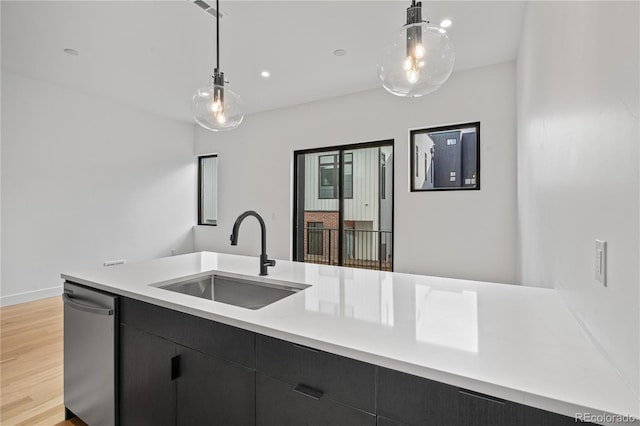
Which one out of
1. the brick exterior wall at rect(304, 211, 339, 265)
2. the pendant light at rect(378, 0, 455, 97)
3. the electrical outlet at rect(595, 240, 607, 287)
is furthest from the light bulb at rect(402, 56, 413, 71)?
the brick exterior wall at rect(304, 211, 339, 265)

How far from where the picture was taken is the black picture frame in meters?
3.80

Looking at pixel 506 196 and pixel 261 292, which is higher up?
pixel 506 196

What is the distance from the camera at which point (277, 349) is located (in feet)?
3.25

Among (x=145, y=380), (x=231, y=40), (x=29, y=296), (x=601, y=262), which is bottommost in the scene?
(x=29, y=296)

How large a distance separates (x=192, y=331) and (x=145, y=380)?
17.5 inches

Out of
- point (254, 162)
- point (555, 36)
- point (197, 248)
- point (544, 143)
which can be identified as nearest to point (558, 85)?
point (555, 36)

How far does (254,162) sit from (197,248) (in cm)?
226

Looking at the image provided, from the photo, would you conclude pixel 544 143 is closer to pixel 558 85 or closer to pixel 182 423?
pixel 558 85

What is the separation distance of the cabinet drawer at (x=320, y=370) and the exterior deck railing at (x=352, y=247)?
3.52 meters

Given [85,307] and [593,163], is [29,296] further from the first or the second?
[593,163]

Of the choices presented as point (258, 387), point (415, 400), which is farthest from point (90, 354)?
point (415, 400)

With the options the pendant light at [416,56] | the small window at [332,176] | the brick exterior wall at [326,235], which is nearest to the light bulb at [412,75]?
the pendant light at [416,56]

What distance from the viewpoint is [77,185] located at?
448cm

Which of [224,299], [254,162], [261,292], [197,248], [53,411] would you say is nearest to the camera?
[261,292]
